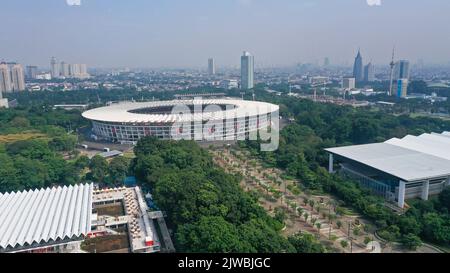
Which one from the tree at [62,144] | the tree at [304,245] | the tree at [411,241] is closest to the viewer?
the tree at [304,245]

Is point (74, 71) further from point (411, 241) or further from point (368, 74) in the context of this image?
point (411, 241)

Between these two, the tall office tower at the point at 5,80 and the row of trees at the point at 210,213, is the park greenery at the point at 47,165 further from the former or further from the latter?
the tall office tower at the point at 5,80

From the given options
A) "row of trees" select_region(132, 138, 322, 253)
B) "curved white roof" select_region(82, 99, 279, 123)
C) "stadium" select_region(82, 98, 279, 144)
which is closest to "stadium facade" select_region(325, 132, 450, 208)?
"row of trees" select_region(132, 138, 322, 253)

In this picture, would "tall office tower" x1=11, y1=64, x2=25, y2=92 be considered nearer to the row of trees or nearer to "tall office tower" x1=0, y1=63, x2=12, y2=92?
"tall office tower" x1=0, y1=63, x2=12, y2=92

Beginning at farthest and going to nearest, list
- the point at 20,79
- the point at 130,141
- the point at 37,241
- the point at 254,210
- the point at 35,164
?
the point at 20,79 < the point at 130,141 < the point at 35,164 < the point at 254,210 < the point at 37,241

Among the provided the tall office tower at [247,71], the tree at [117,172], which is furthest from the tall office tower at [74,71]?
the tree at [117,172]

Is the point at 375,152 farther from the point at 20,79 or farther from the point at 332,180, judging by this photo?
the point at 20,79
